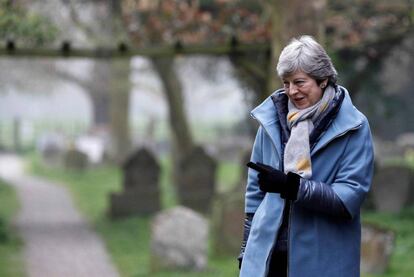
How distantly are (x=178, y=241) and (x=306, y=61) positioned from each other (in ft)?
23.2

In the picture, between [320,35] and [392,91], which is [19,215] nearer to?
[320,35]

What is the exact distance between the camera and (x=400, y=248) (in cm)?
1239

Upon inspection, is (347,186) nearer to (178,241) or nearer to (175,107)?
(178,241)

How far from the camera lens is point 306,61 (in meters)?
4.19

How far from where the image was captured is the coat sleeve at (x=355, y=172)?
416 centimetres

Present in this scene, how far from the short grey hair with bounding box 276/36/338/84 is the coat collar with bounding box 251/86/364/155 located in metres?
0.17

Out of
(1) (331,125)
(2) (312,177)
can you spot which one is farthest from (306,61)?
(2) (312,177)

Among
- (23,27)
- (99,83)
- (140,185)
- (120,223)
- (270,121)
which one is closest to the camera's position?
(270,121)

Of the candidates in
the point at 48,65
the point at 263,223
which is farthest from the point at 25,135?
the point at 263,223

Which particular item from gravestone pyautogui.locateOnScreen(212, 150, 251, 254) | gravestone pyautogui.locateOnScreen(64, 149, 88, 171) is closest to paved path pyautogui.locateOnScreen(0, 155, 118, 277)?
gravestone pyautogui.locateOnScreen(212, 150, 251, 254)

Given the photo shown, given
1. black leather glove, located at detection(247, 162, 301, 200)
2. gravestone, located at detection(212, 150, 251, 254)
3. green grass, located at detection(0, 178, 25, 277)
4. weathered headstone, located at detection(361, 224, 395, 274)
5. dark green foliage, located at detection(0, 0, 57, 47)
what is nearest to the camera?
Result: black leather glove, located at detection(247, 162, 301, 200)

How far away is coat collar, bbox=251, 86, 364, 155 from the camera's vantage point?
13.8 feet

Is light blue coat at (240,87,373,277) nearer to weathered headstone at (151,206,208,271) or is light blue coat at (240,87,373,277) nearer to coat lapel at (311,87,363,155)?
coat lapel at (311,87,363,155)

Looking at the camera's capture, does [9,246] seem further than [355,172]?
Yes
